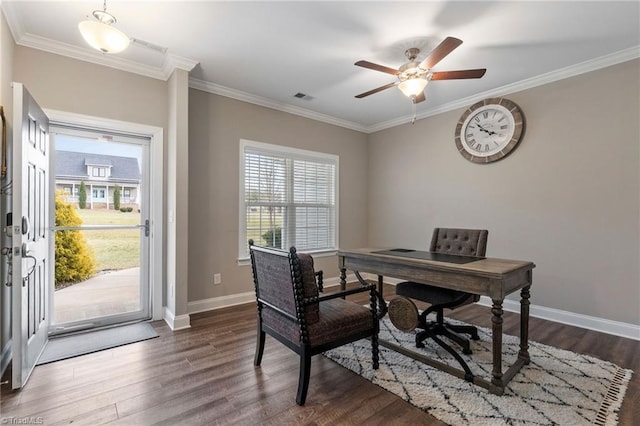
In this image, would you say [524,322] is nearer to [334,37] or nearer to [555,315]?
[555,315]

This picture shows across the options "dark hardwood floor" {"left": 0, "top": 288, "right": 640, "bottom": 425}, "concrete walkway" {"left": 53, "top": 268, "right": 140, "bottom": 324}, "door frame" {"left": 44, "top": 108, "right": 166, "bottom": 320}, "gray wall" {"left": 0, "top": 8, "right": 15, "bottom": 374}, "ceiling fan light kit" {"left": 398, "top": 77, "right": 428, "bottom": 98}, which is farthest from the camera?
"door frame" {"left": 44, "top": 108, "right": 166, "bottom": 320}

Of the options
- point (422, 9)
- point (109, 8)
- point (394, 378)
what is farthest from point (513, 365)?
point (109, 8)

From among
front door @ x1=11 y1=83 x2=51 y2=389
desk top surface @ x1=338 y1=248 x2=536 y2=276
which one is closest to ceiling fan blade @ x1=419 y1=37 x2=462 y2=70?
desk top surface @ x1=338 y1=248 x2=536 y2=276

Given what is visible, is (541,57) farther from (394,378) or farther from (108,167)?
(108,167)

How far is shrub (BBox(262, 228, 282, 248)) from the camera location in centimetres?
431

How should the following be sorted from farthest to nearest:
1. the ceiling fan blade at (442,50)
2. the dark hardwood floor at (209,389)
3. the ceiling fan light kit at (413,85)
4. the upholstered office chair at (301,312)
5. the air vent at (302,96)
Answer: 1. the air vent at (302,96)
2. the ceiling fan light kit at (413,85)
3. the ceiling fan blade at (442,50)
4. the upholstered office chair at (301,312)
5. the dark hardwood floor at (209,389)

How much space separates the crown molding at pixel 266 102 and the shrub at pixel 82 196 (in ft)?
5.19

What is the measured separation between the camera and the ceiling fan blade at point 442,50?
2098mm

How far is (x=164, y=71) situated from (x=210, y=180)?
4.12 ft

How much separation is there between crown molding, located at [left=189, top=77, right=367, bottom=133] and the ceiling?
0.09 ft

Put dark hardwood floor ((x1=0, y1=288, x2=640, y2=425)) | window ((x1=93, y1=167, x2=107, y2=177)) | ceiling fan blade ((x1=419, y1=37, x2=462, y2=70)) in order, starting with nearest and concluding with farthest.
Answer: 1. dark hardwood floor ((x1=0, y1=288, x2=640, y2=425))
2. ceiling fan blade ((x1=419, y1=37, x2=462, y2=70))
3. window ((x1=93, y1=167, x2=107, y2=177))

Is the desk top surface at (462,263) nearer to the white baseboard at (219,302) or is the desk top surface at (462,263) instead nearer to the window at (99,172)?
the white baseboard at (219,302)

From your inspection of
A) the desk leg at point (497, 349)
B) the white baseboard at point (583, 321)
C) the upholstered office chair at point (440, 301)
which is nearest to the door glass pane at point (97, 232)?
the upholstered office chair at point (440, 301)

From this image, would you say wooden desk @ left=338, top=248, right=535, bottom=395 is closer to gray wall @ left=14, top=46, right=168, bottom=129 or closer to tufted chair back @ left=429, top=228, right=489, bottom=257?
tufted chair back @ left=429, top=228, right=489, bottom=257
